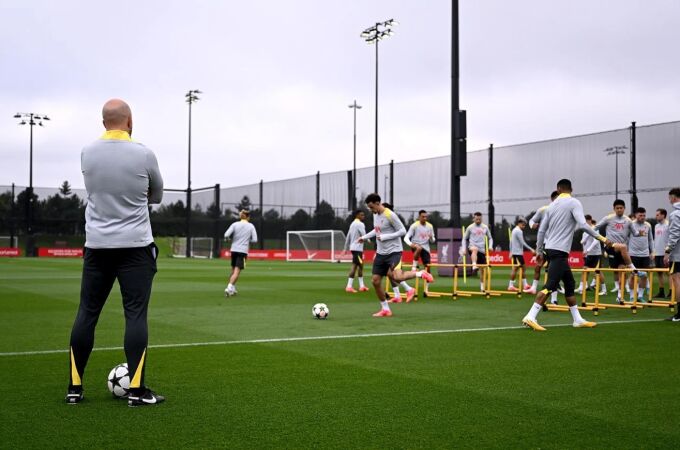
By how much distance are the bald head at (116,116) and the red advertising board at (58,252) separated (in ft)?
170

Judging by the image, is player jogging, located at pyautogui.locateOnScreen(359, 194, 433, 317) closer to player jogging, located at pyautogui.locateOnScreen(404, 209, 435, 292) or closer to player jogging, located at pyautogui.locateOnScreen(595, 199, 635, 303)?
player jogging, located at pyautogui.locateOnScreen(404, 209, 435, 292)

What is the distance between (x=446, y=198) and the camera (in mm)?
39000

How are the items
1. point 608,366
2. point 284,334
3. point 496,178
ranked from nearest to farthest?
point 608,366
point 284,334
point 496,178

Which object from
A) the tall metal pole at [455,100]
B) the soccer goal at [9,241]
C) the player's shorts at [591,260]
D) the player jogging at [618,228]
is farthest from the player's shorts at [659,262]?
the soccer goal at [9,241]

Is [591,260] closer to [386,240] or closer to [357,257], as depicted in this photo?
[357,257]

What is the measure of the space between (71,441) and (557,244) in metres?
7.58

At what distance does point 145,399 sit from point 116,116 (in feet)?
6.53

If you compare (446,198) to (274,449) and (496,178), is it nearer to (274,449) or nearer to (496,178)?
(496,178)

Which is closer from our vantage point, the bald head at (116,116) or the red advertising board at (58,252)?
the bald head at (116,116)

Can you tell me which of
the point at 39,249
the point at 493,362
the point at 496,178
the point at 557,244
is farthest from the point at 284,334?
the point at 39,249

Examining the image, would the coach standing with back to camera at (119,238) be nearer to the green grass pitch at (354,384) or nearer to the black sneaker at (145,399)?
the black sneaker at (145,399)

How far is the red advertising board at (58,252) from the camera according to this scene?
5381cm

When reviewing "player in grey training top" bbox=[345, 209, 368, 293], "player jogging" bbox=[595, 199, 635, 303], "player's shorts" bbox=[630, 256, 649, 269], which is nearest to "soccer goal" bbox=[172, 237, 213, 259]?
"player in grey training top" bbox=[345, 209, 368, 293]

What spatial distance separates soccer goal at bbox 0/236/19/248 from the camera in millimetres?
52828
